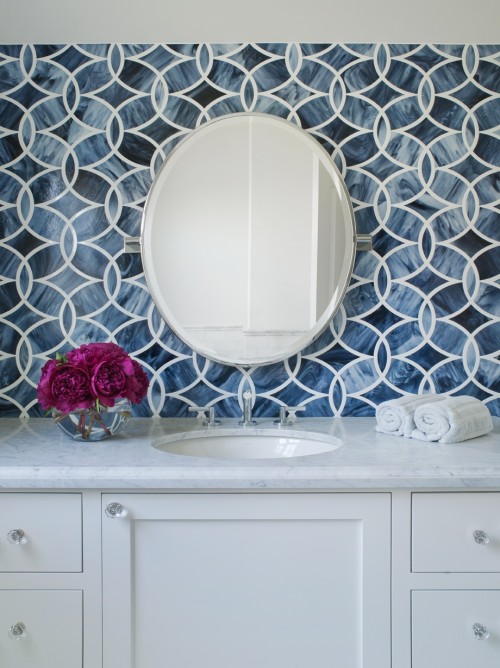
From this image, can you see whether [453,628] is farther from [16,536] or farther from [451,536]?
[16,536]

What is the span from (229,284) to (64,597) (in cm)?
96

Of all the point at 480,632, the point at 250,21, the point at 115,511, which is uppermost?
the point at 250,21

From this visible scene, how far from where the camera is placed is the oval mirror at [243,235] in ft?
5.97

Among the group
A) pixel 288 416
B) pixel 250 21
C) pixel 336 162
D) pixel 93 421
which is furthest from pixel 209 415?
pixel 250 21

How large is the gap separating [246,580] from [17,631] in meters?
0.50

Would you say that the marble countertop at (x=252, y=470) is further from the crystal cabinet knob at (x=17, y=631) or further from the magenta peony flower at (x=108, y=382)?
the crystal cabinet knob at (x=17, y=631)

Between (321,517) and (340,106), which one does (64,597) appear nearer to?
(321,517)

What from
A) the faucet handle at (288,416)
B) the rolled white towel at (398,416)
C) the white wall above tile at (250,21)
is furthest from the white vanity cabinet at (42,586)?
the white wall above tile at (250,21)

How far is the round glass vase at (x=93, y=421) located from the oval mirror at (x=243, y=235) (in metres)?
0.36

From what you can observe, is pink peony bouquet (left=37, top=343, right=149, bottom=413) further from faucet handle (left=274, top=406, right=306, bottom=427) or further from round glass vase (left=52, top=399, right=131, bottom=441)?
faucet handle (left=274, top=406, right=306, bottom=427)

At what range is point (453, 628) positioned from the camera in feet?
4.25

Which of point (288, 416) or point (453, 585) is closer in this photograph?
point (453, 585)

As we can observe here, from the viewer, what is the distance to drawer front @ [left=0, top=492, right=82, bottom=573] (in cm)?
128

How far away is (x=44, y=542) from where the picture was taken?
1287mm
